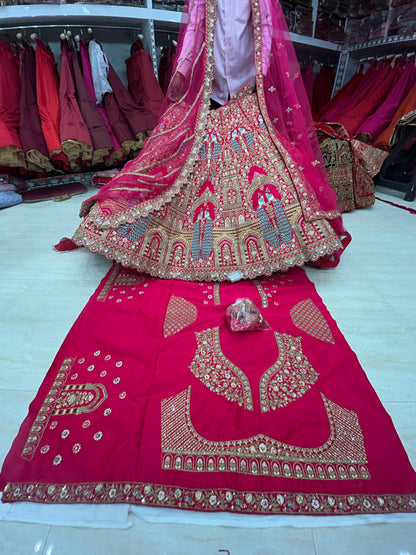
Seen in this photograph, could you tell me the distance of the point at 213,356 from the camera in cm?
99

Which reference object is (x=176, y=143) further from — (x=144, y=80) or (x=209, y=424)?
(x=144, y=80)

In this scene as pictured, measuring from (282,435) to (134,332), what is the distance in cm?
59

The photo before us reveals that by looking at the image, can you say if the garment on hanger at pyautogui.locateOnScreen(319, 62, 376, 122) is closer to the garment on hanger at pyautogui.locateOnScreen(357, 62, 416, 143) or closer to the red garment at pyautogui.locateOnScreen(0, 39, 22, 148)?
the garment on hanger at pyautogui.locateOnScreen(357, 62, 416, 143)

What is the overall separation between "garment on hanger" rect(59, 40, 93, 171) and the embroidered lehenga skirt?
123cm

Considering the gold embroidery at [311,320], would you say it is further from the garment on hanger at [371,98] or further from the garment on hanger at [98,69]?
the garment on hanger at [98,69]

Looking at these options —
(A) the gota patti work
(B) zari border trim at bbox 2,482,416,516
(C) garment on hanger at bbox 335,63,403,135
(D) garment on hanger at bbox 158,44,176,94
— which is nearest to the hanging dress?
(A) the gota patti work

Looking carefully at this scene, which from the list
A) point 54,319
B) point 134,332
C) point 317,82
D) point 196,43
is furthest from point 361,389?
point 317,82

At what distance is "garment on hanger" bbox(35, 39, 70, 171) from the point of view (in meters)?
2.24

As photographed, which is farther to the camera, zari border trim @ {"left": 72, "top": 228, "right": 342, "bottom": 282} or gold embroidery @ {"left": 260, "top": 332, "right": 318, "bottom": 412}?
zari border trim @ {"left": 72, "top": 228, "right": 342, "bottom": 282}

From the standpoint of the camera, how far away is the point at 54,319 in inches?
47.2

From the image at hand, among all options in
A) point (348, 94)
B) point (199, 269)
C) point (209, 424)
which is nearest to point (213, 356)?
point (209, 424)

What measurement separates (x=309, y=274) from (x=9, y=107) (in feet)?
8.07

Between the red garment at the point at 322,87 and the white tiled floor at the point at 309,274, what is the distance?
1793mm

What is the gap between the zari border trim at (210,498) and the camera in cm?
64
